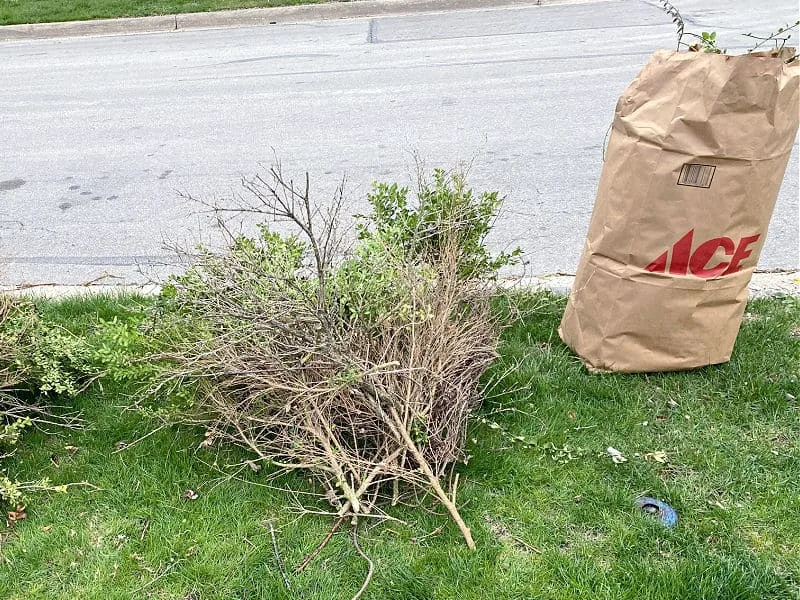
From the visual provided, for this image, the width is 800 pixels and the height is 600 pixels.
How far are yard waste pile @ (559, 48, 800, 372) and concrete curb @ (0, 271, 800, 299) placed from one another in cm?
72

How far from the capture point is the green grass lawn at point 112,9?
12.1 meters

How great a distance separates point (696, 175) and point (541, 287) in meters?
1.33

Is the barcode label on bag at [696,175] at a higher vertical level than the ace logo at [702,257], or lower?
higher

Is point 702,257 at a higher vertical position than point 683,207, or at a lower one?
lower

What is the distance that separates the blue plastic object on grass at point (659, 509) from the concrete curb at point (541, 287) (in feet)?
4.43

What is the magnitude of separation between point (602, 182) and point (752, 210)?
1.94 feet

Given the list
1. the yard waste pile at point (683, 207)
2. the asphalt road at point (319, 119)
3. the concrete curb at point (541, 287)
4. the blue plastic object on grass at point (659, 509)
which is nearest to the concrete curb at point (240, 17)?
the asphalt road at point (319, 119)

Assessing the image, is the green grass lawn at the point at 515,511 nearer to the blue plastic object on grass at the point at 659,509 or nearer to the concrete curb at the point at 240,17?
the blue plastic object on grass at the point at 659,509

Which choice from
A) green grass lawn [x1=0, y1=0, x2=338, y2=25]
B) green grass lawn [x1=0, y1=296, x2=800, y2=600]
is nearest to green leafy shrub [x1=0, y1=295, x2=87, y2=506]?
green grass lawn [x1=0, y1=296, x2=800, y2=600]

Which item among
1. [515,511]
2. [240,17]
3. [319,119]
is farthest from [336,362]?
[240,17]

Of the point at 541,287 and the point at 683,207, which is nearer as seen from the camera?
the point at 683,207

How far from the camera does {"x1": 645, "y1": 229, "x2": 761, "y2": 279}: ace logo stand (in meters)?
2.61

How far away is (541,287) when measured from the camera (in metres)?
3.71

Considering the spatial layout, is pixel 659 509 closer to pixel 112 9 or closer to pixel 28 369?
pixel 28 369
